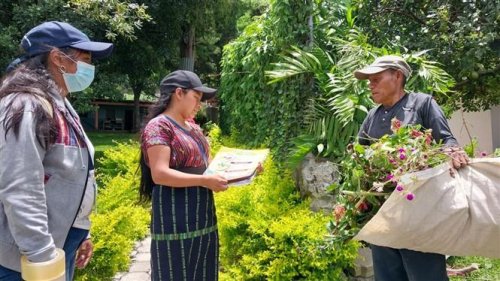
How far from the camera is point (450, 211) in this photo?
173 cm

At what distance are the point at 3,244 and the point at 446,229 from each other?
1616mm

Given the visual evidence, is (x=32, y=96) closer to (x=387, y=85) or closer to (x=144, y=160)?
(x=144, y=160)

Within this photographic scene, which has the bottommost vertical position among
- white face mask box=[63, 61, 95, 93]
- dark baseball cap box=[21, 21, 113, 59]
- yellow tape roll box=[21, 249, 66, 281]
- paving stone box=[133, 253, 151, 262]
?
paving stone box=[133, 253, 151, 262]

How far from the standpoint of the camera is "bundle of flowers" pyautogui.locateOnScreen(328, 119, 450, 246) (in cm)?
183

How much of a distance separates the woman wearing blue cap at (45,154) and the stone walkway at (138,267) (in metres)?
2.22

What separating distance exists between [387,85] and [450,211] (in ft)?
2.80

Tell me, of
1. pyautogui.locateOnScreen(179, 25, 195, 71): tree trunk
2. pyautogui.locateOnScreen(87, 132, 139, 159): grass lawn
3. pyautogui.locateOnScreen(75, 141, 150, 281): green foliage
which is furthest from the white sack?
pyautogui.locateOnScreen(87, 132, 139, 159): grass lawn

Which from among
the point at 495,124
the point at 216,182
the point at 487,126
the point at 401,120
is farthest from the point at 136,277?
the point at 495,124

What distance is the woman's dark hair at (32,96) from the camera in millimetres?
1424

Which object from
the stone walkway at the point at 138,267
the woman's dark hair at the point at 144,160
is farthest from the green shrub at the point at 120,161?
the woman's dark hair at the point at 144,160

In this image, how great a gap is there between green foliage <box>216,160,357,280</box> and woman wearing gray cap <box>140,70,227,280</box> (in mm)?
953

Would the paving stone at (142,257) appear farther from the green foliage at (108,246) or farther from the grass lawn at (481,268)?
the grass lawn at (481,268)

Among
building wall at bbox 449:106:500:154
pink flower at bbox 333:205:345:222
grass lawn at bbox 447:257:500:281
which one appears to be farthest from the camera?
building wall at bbox 449:106:500:154

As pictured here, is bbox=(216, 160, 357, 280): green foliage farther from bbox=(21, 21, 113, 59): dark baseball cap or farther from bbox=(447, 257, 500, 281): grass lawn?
bbox=(21, 21, 113, 59): dark baseball cap
